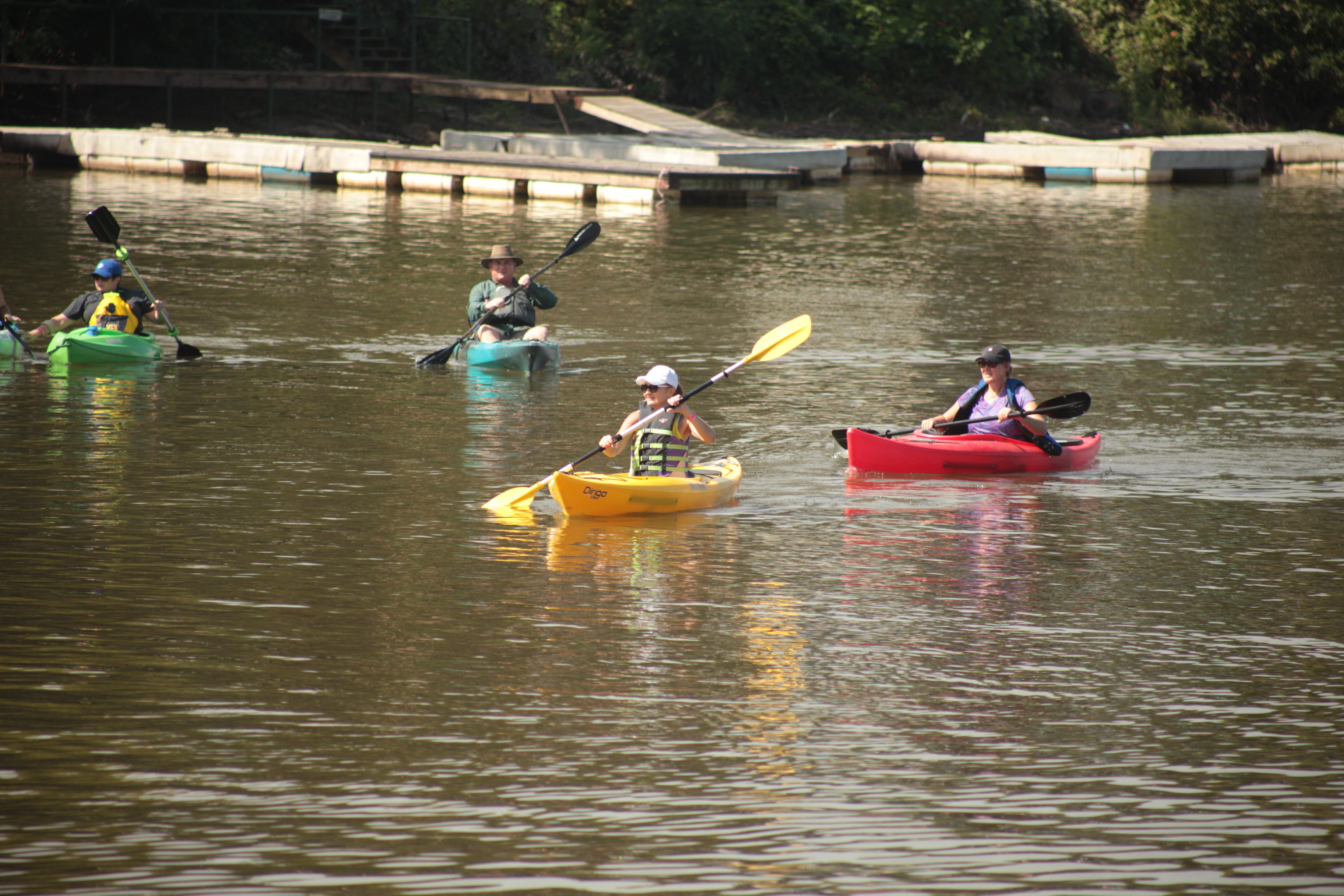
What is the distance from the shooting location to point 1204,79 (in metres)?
46.0

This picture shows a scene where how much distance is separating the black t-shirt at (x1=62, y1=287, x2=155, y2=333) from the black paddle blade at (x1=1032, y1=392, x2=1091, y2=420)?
785cm

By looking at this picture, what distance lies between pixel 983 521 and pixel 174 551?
4728mm

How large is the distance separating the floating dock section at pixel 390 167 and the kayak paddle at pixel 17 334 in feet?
51.0

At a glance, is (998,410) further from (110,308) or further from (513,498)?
(110,308)

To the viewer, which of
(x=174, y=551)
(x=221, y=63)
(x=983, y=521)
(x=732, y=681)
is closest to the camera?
(x=732, y=681)

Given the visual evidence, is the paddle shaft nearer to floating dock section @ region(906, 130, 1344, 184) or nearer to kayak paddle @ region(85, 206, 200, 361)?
kayak paddle @ region(85, 206, 200, 361)

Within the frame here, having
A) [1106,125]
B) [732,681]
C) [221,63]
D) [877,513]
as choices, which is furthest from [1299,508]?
[1106,125]

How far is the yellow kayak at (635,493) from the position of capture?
9.45m

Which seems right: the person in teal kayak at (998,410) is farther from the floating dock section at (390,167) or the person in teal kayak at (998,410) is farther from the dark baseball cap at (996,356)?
the floating dock section at (390,167)

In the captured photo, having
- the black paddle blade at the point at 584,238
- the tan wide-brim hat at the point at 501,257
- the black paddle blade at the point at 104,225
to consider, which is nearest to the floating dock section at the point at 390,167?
the black paddle blade at the point at 584,238

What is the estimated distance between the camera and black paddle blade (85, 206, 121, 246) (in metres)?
15.1

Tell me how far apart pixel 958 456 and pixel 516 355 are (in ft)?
16.5

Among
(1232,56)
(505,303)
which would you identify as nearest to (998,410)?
(505,303)

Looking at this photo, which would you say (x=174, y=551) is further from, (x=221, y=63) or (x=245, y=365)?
(x=221, y=63)
